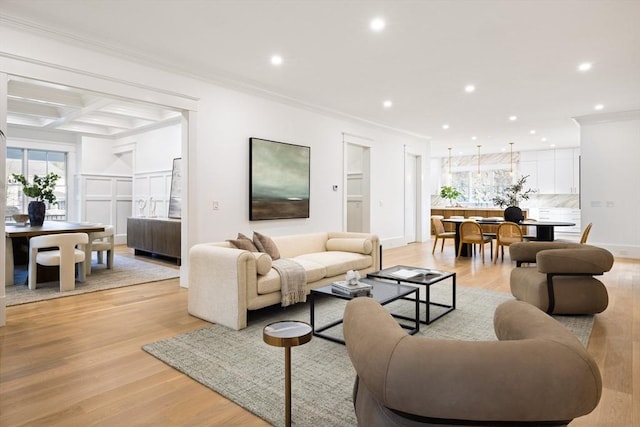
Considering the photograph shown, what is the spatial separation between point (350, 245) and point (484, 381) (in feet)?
13.0

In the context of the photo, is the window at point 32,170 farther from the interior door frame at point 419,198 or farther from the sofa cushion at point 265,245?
the interior door frame at point 419,198

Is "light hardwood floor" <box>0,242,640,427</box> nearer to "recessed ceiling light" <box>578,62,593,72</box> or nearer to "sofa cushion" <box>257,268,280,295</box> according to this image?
"sofa cushion" <box>257,268,280,295</box>

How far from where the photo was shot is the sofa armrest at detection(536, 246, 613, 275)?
11.4 ft

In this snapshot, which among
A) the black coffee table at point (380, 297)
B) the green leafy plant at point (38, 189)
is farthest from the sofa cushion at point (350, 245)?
the green leafy plant at point (38, 189)

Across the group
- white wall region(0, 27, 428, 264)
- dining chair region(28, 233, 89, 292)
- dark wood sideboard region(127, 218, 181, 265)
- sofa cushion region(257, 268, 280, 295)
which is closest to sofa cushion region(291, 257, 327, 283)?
sofa cushion region(257, 268, 280, 295)

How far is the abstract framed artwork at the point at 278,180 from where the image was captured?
5.56 metres

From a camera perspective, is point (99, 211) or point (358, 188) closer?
point (358, 188)

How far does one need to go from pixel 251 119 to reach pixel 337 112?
2013 millimetres

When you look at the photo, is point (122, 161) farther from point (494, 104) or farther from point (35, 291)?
point (494, 104)

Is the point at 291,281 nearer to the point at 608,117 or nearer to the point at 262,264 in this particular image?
the point at 262,264

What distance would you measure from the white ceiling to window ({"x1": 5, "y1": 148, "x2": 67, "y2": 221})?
20.8ft

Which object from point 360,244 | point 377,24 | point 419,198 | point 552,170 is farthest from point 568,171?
point 377,24

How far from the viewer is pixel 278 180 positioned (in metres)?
5.93

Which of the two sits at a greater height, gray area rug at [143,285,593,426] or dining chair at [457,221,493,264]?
dining chair at [457,221,493,264]
